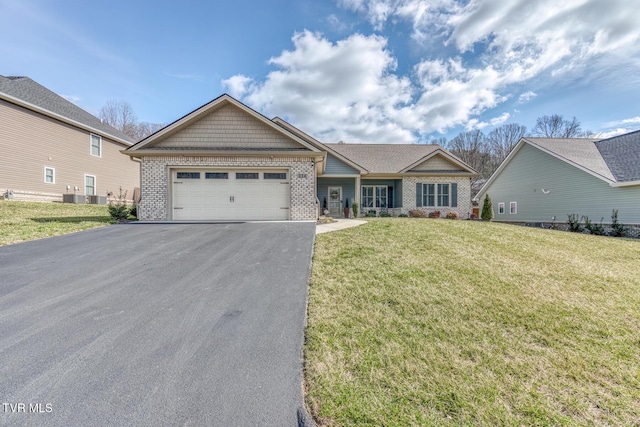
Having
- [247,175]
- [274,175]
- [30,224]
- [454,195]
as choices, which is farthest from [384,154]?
[30,224]

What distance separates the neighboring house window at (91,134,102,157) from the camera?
1923 centimetres

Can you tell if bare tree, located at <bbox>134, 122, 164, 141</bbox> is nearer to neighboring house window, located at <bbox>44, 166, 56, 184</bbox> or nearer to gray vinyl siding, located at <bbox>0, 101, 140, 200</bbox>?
gray vinyl siding, located at <bbox>0, 101, 140, 200</bbox>

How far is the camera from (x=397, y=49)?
15352 mm

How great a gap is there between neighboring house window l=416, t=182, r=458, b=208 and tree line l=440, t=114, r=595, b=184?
2694cm

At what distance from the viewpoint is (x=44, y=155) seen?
16047 mm

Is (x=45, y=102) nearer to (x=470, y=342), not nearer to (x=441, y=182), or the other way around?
(x=470, y=342)

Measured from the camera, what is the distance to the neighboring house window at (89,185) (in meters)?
18.6

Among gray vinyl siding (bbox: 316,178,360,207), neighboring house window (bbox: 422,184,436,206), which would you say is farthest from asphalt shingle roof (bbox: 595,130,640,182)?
gray vinyl siding (bbox: 316,178,360,207)

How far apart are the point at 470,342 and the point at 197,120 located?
12.3 m

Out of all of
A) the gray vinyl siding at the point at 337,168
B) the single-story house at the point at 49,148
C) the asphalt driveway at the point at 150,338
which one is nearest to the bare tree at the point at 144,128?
the single-story house at the point at 49,148

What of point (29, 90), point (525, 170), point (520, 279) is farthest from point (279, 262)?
point (29, 90)

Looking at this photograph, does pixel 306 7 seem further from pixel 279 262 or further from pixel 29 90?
pixel 29 90

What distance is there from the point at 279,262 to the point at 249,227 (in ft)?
13.8

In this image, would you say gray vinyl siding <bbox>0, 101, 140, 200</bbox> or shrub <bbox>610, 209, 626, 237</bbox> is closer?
shrub <bbox>610, 209, 626, 237</bbox>
